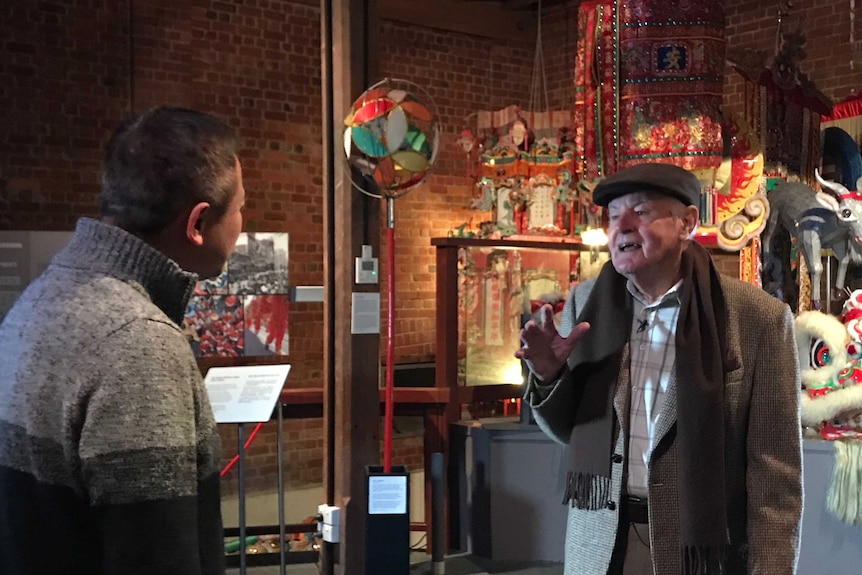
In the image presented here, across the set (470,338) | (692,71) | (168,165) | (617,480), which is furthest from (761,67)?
(168,165)

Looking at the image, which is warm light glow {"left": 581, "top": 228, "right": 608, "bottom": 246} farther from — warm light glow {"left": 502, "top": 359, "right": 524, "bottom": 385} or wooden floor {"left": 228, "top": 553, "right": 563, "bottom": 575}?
wooden floor {"left": 228, "top": 553, "right": 563, "bottom": 575}

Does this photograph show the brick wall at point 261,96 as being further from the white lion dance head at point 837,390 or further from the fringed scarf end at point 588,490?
the fringed scarf end at point 588,490

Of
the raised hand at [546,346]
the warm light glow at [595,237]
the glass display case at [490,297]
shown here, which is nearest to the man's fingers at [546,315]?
the raised hand at [546,346]

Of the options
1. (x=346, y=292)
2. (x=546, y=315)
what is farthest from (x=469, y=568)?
(x=546, y=315)

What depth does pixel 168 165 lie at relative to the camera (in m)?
1.01

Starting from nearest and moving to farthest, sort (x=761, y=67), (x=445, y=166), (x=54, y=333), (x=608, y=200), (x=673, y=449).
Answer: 1. (x=54, y=333)
2. (x=673, y=449)
3. (x=608, y=200)
4. (x=761, y=67)
5. (x=445, y=166)

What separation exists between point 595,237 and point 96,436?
14.2 feet

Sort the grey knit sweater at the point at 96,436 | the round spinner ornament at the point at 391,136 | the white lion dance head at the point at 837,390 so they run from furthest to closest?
the white lion dance head at the point at 837,390 < the round spinner ornament at the point at 391,136 < the grey knit sweater at the point at 96,436

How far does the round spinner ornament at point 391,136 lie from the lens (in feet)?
10.1

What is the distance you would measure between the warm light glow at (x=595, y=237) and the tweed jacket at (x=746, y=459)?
316 centimetres

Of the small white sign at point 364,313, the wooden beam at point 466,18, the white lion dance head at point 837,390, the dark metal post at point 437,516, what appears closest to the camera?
the white lion dance head at point 837,390

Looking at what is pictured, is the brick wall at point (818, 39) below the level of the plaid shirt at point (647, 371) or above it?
above

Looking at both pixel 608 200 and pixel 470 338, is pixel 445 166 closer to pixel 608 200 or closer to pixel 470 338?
pixel 470 338

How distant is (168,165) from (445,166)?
5.98 metres
